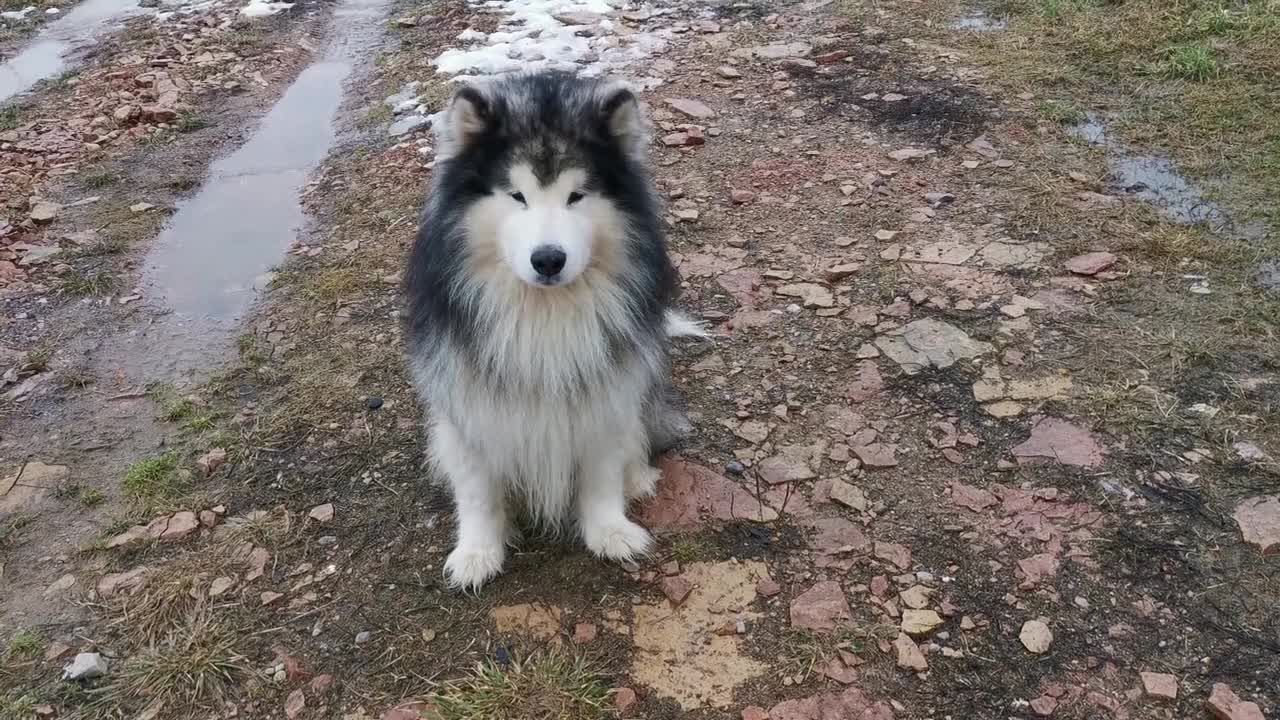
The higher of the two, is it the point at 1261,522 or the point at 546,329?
the point at 546,329

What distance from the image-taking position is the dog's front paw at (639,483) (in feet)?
10.7

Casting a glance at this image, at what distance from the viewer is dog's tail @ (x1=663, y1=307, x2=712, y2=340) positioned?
156 inches

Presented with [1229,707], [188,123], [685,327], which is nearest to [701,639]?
[1229,707]

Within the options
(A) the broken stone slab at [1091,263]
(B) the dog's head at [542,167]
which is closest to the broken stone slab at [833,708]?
(B) the dog's head at [542,167]

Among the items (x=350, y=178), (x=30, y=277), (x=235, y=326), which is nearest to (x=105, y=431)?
(x=235, y=326)

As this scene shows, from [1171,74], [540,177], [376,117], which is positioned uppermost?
[540,177]

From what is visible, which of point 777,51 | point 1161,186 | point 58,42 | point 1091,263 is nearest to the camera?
point 1091,263

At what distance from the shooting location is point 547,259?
91.7 inches

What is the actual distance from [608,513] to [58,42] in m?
9.23

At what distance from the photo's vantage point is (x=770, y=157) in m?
5.75

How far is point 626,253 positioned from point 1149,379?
2.55 meters

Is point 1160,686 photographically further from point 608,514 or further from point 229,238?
point 229,238

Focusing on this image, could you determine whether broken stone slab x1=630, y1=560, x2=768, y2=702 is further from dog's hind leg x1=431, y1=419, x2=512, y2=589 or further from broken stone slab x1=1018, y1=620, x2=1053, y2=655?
broken stone slab x1=1018, y1=620, x2=1053, y2=655

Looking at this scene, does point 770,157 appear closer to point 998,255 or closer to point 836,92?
point 836,92
